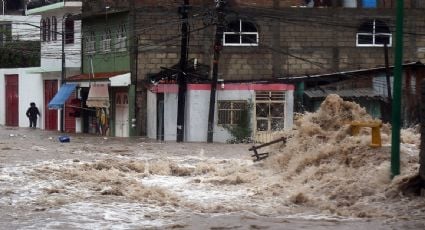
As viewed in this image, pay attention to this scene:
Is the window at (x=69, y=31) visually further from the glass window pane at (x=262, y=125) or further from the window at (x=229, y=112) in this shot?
the glass window pane at (x=262, y=125)

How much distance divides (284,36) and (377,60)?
4.90 metres

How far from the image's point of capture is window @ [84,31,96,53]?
4325 centimetres

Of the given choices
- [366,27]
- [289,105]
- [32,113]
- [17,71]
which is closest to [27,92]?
[17,71]

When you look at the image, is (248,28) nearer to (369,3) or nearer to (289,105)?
(289,105)

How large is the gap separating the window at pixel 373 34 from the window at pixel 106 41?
1235 centimetres

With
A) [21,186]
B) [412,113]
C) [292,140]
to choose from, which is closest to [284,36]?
[412,113]

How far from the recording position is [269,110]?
3619 centimetres

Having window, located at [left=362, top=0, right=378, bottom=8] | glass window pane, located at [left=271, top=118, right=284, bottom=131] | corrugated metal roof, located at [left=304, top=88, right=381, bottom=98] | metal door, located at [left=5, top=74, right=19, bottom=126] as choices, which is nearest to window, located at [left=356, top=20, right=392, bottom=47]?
window, located at [left=362, top=0, right=378, bottom=8]

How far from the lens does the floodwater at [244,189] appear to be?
40.2ft

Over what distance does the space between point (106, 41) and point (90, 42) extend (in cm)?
226

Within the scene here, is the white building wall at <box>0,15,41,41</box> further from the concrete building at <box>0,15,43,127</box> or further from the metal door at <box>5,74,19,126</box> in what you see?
the metal door at <box>5,74,19,126</box>

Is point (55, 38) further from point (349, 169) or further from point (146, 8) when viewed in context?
point (349, 169)

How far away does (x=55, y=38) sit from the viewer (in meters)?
46.4

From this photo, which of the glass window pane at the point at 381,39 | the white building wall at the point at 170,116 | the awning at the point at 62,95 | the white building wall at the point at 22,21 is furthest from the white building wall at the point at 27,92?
the glass window pane at the point at 381,39
